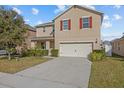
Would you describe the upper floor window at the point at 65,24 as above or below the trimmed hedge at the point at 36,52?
above

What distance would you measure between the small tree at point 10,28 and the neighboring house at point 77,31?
6616 millimetres

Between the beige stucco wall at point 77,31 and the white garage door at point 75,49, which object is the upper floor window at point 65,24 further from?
the white garage door at point 75,49

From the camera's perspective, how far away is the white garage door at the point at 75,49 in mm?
22266

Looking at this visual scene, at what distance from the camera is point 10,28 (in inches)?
709

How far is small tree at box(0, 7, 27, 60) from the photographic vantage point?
17688mm

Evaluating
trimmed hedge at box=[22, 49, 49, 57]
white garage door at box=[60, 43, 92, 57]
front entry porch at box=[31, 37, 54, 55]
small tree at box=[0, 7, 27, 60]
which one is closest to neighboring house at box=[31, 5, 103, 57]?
white garage door at box=[60, 43, 92, 57]

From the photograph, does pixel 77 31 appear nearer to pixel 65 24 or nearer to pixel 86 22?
pixel 86 22

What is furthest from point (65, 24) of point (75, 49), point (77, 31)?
point (75, 49)

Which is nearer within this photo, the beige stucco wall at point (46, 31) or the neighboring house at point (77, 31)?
the neighboring house at point (77, 31)

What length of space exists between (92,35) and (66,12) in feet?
17.2

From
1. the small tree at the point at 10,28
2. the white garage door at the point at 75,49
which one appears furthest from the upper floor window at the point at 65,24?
the small tree at the point at 10,28

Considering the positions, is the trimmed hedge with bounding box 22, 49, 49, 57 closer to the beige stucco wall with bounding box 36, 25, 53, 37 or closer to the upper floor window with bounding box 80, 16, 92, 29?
the beige stucco wall with bounding box 36, 25, 53, 37

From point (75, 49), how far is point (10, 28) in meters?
9.56
